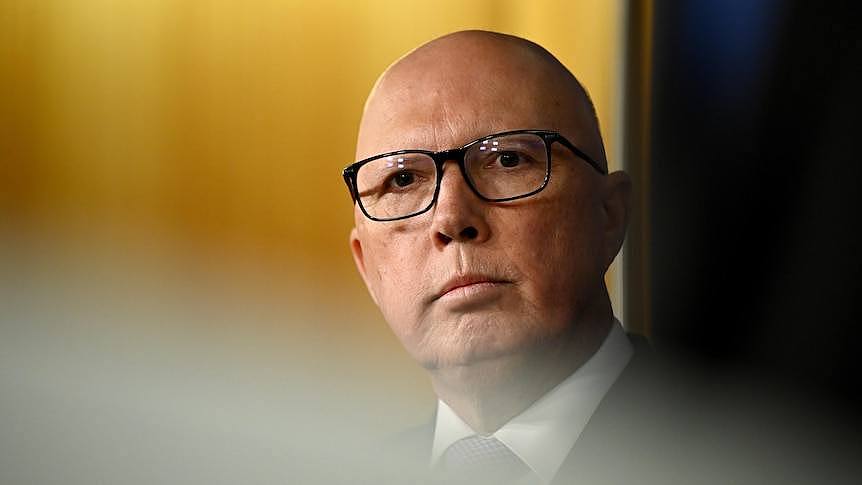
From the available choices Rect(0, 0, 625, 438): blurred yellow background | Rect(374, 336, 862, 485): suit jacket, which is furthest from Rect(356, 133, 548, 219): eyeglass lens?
Rect(0, 0, 625, 438): blurred yellow background

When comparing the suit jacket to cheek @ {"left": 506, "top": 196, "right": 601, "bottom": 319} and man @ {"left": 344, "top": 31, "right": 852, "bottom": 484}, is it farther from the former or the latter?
cheek @ {"left": 506, "top": 196, "right": 601, "bottom": 319}

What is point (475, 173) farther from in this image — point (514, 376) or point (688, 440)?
point (688, 440)

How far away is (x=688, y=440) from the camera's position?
2.49ft

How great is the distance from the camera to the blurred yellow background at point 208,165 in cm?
110

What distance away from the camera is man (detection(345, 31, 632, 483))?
2.47ft

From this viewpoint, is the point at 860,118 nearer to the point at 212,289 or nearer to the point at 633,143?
the point at 633,143

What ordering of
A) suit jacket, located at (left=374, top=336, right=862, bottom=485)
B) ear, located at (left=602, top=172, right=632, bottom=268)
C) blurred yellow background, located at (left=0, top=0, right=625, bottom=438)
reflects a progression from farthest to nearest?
blurred yellow background, located at (left=0, top=0, right=625, bottom=438) → ear, located at (left=602, top=172, right=632, bottom=268) → suit jacket, located at (left=374, top=336, right=862, bottom=485)

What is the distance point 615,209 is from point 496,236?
0.56 feet

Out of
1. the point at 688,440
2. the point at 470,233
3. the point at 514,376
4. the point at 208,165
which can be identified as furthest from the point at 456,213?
the point at 208,165

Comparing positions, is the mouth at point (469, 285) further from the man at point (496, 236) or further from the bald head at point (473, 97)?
the bald head at point (473, 97)

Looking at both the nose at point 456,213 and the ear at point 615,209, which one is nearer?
the nose at point 456,213

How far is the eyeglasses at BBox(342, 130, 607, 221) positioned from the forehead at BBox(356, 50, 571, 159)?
0.01 meters

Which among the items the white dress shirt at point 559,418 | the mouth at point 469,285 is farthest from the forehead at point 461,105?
the white dress shirt at point 559,418

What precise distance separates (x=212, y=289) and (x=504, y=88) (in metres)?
0.54
